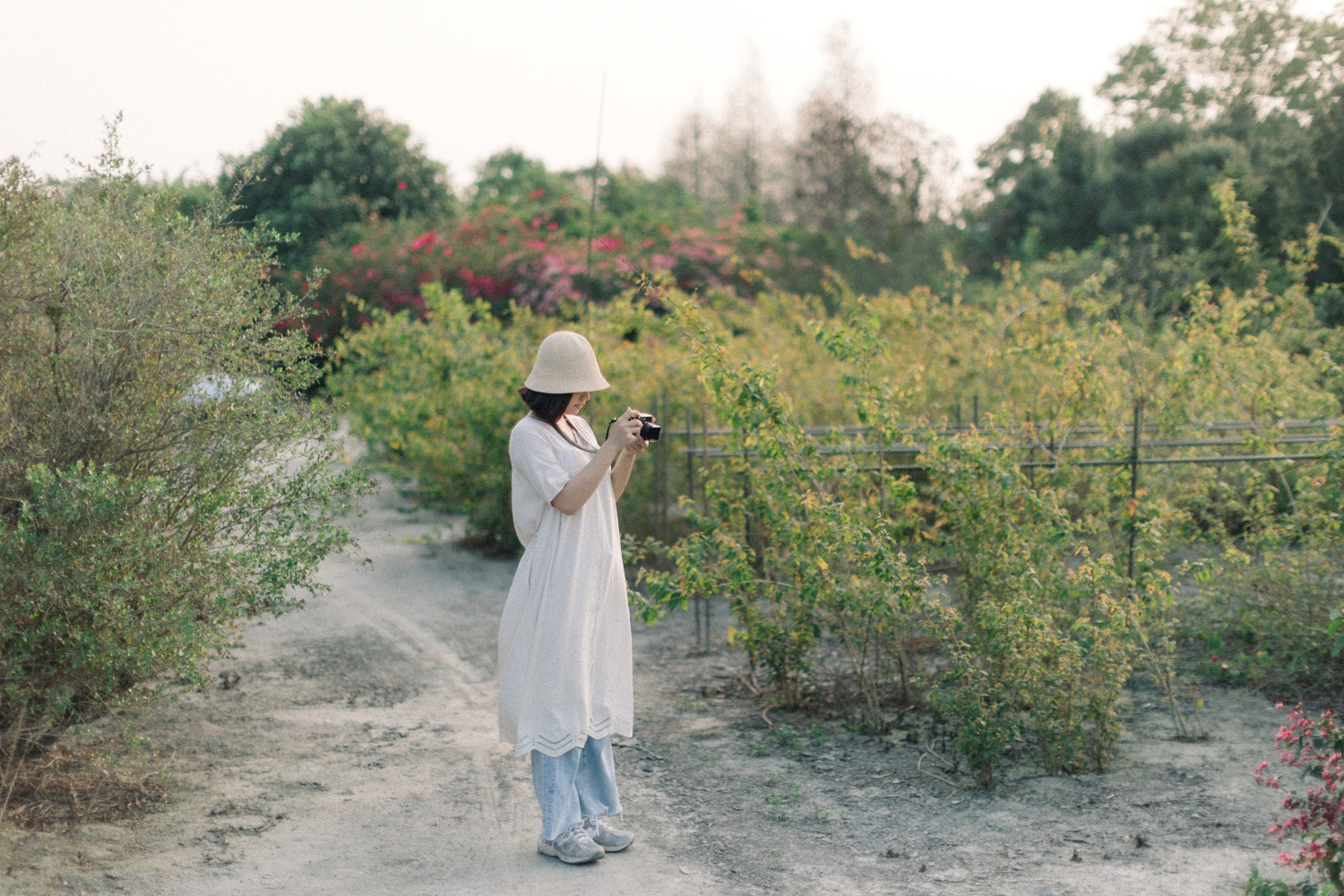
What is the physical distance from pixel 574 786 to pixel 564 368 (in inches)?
55.1

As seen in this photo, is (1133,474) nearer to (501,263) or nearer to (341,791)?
(341,791)

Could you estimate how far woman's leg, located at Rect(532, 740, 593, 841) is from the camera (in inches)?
142

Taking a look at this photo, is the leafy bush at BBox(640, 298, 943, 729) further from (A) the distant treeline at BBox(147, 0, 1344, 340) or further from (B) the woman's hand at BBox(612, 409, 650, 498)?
(A) the distant treeline at BBox(147, 0, 1344, 340)

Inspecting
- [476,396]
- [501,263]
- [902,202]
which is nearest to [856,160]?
[902,202]

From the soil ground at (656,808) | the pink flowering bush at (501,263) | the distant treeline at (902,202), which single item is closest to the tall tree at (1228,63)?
the distant treeline at (902,202)

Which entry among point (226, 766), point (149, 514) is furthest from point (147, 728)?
point (149, 514)

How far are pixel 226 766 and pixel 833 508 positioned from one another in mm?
2751

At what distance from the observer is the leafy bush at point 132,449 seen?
357cm

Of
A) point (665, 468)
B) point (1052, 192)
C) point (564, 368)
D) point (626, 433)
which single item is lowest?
point (665, 468)

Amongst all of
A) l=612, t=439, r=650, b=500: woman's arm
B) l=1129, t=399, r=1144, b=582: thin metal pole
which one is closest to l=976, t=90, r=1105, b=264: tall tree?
l=1129, t=399, r=1144, b=582: thin metal pole

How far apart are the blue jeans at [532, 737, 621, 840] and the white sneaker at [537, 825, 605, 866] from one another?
0.09ft

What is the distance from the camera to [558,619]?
359 centimetres

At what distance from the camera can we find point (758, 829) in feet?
13.3

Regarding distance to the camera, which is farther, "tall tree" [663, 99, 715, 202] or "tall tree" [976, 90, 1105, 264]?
"tall tree" [663, 99, 715, 202]
